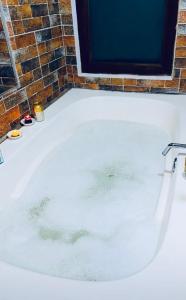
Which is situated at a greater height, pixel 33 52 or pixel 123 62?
pixel 33 52

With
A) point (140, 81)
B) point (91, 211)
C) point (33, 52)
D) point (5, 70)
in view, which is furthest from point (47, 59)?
point (91, 211)

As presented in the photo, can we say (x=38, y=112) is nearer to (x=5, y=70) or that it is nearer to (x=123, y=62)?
(x=5, y=70)

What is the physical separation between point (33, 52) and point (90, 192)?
1192 millimetres

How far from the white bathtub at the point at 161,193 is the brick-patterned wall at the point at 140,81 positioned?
81 millimetres

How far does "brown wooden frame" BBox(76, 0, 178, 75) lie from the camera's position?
2.07 metres

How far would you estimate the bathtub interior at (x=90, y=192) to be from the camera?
4.19ft

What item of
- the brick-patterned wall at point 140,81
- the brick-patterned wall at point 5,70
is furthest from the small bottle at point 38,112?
the brick-patterned wall at point 140,81

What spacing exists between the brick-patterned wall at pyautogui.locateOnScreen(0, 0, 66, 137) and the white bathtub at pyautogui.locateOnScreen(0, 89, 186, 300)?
0.17 metres

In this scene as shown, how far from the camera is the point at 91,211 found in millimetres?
1578

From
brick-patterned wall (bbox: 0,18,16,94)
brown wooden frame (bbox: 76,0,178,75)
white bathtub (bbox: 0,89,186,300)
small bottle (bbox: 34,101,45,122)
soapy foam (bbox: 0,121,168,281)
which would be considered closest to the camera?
white bathtub (bbox: 0,89,186,300)

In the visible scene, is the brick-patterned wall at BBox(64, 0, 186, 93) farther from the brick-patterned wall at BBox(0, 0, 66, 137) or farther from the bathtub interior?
the bathtub interior

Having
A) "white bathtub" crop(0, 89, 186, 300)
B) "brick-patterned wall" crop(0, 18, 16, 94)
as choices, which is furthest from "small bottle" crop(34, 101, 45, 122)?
"brick-patterned wall" crop(0, 18, 16, 94)

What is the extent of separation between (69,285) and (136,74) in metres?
1.97

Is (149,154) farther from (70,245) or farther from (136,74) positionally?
(70,245)
